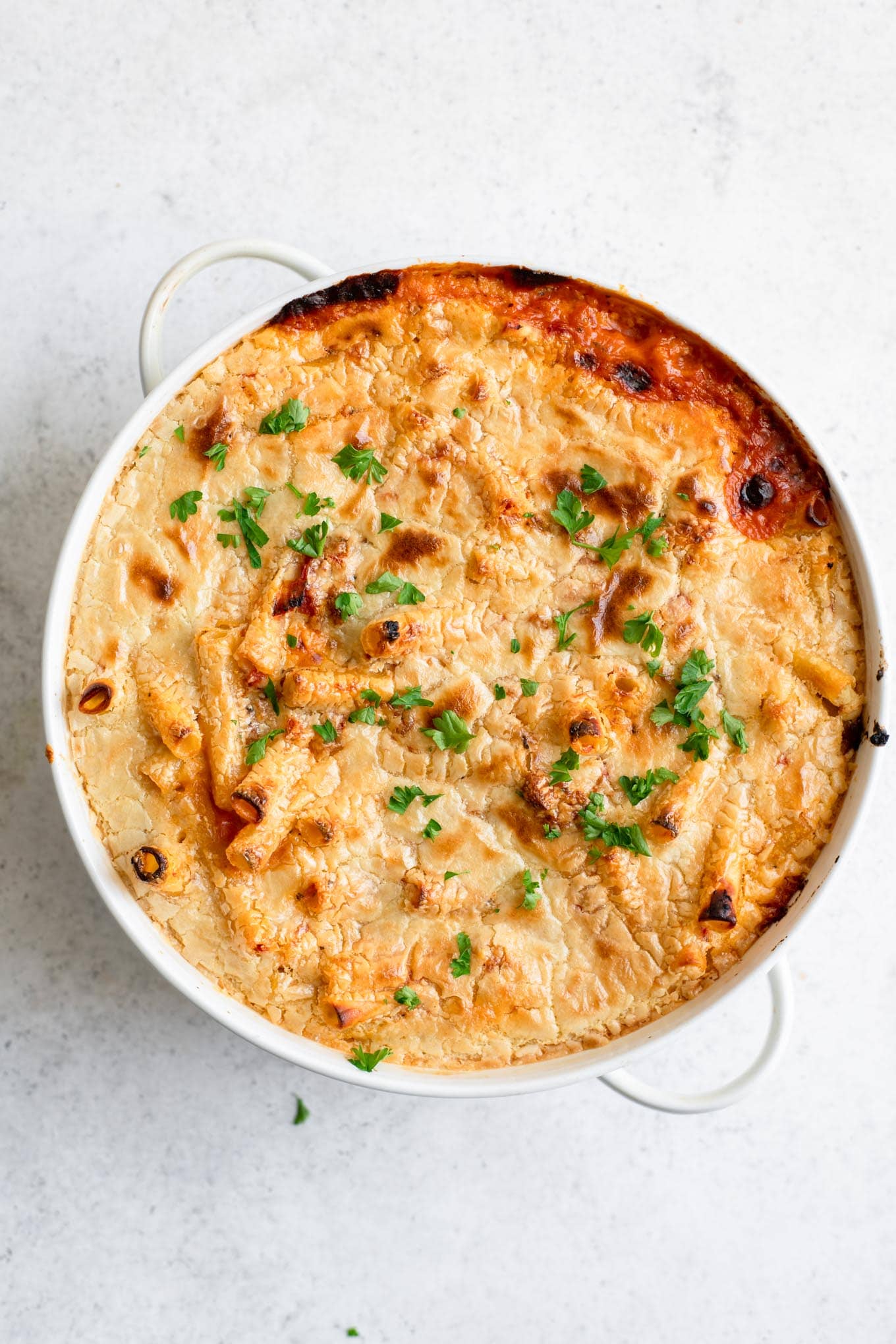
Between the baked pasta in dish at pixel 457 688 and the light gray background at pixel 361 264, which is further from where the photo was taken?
the light gray background at pixel 361 264

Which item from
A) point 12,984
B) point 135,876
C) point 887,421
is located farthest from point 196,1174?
point 887,421

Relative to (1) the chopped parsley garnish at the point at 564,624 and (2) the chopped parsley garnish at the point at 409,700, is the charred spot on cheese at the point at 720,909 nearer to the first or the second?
(1) the chopped parsley garnish at the point at 564,624

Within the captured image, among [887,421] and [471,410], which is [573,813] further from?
[887,421]

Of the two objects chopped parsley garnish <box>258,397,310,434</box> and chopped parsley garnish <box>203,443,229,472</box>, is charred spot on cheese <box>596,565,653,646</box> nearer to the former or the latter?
chopped parsley garnish <box>258,397,310,434</box>

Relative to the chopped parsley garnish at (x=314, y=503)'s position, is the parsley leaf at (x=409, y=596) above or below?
below

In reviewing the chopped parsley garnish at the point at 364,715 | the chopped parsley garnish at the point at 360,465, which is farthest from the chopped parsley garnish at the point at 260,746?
the chopped parsley garnish at the point at 360,465

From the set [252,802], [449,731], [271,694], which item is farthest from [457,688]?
[252,802]
